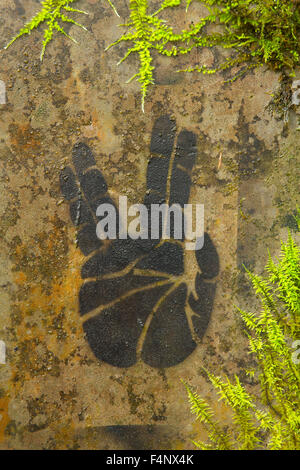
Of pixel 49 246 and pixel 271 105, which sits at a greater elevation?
pixel 271 105

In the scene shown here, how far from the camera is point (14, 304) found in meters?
2.67

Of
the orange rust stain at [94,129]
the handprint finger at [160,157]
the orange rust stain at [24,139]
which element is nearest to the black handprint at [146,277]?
the handprint finger at [160,157]

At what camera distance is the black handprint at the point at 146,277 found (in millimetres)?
2648

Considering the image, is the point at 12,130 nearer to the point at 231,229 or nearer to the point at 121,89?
the point at 121,89

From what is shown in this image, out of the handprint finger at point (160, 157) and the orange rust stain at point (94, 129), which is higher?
the orange rust stain at point (94, 129)

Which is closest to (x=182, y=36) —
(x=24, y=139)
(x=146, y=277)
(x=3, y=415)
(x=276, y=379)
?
(x=24, y=139)

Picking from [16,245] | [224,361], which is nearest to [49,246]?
[16,245]

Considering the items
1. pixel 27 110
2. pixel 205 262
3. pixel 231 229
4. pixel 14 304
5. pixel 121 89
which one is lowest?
pixel 14 304

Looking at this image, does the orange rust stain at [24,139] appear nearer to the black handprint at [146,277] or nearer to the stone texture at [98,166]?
the stone texture at [98,166]

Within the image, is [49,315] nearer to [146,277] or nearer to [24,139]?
[146,277]

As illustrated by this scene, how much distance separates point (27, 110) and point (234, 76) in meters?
1.64

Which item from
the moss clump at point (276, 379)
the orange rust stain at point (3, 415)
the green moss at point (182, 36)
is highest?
the green moss at point (182, 36)

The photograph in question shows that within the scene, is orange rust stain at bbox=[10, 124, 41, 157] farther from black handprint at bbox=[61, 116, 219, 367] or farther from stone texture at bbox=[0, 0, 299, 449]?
black handprint at bbox=[61, 116, 219, 367]

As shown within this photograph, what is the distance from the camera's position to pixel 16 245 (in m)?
2.68
